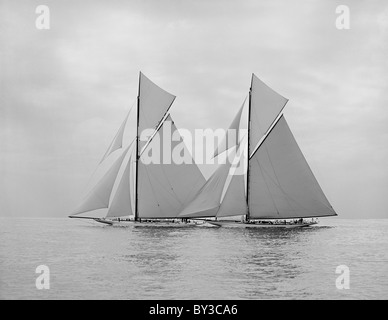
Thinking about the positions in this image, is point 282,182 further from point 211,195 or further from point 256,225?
point 211,195

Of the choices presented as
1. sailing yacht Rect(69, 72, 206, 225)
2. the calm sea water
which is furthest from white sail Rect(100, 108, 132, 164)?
the calm sea water

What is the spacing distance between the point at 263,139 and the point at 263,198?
6.69m

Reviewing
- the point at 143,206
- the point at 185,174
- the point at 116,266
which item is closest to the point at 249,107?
the point at 185,174

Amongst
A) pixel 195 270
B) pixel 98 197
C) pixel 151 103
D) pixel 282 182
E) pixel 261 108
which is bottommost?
pixel 195 270

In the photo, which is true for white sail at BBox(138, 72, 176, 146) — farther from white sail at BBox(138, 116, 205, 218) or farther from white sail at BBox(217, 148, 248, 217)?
white sail at BBox(217, 148, 248, 217)

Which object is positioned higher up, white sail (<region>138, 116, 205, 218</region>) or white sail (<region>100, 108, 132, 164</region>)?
white sail (<region>100, 108, 132, 164</region>)

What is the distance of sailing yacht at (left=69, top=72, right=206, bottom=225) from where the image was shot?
59.3 m

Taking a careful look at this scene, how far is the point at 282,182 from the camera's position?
57.1 metres

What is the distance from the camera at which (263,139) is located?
58.4 meters

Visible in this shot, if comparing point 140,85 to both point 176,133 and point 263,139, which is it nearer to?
point 176,133

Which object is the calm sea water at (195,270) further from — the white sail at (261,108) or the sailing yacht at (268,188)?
the white sail at (261,108)

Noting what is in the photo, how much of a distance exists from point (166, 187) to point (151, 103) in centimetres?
1145

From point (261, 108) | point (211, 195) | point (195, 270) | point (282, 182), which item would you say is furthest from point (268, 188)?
point (195, 270)

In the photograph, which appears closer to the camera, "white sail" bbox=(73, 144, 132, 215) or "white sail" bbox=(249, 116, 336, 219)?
"white sail" bbox=(249, 116, 336, 219)
